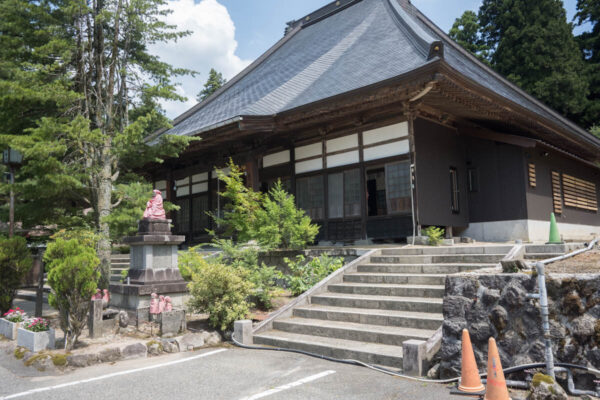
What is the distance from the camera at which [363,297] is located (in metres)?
7.26

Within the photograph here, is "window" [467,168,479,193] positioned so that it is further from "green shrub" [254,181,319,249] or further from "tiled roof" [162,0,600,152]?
"green shrub" [254,181,319,249]

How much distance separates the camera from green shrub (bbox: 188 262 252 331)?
7078 mm

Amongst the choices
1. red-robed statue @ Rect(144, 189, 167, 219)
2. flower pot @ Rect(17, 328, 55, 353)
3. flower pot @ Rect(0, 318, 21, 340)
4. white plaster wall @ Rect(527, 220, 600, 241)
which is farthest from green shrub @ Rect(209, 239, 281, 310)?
white plaster wall @ Rect(527, 220, 600, 241)

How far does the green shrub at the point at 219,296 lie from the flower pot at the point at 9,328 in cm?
306

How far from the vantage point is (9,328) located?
759 cm

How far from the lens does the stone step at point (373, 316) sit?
5.96 meters

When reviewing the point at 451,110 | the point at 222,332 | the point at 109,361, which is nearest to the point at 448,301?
the point at 222,332

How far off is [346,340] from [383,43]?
32.6 ft

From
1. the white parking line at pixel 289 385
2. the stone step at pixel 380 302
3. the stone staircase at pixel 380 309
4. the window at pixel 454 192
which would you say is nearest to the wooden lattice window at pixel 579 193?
the window at pixel 454 192

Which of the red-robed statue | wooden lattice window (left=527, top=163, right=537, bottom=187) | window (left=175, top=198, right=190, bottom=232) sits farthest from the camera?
window (left=175, top=198, right=190, bottom=232)

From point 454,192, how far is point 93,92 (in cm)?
996

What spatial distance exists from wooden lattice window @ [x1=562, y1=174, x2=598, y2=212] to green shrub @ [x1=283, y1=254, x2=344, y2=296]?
976 centimetres

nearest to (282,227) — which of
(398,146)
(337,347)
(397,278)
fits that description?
(397,278)

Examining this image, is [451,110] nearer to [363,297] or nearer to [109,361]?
[363,297]
